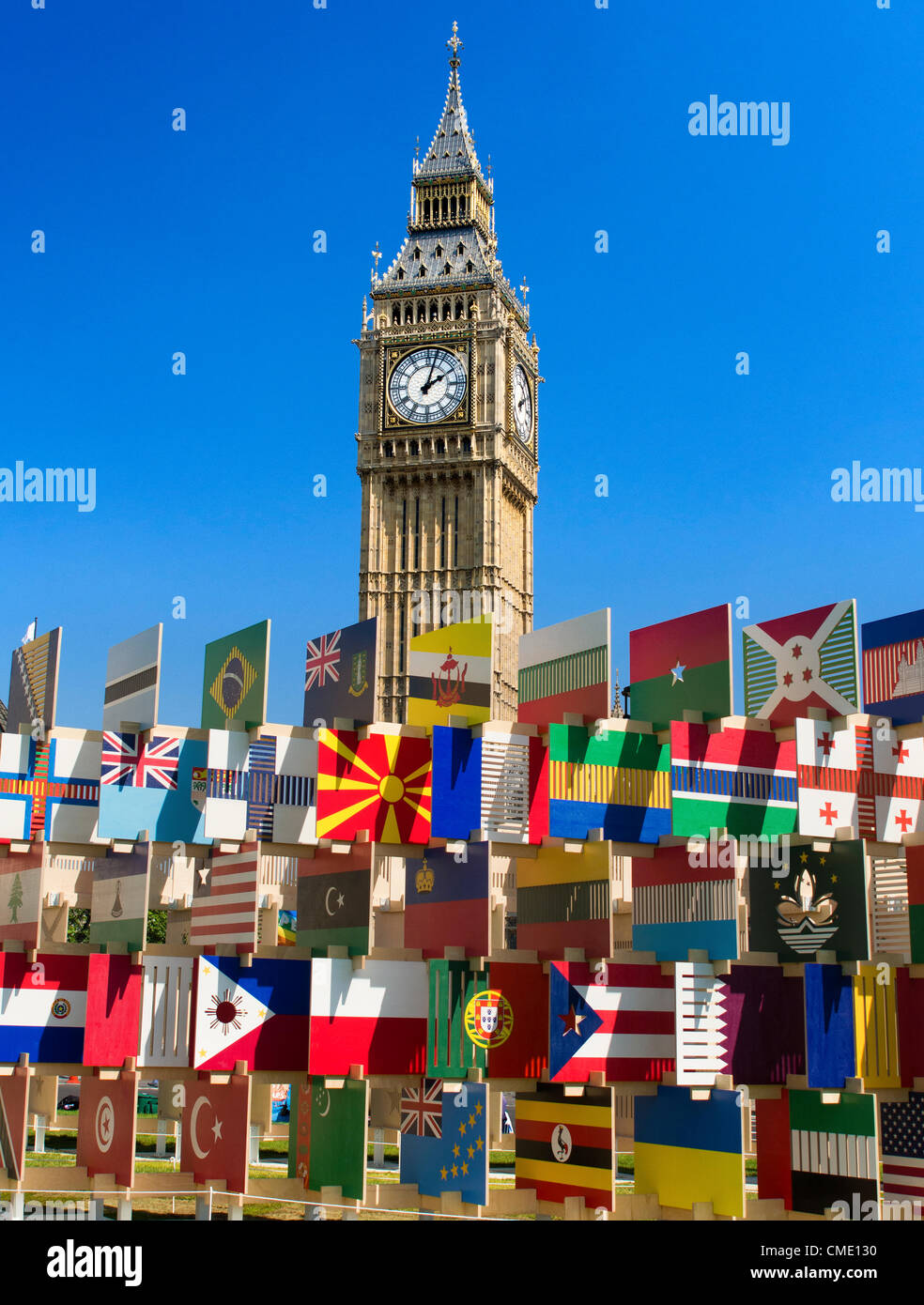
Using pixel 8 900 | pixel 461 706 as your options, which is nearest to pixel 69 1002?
pixel 8 900

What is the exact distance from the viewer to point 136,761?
17.5 metres

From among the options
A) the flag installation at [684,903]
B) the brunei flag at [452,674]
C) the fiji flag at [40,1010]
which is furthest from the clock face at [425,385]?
the fiji flag at [40,1010]

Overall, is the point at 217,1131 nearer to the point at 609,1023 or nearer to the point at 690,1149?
the point at 609,1023

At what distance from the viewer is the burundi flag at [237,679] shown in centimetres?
1738

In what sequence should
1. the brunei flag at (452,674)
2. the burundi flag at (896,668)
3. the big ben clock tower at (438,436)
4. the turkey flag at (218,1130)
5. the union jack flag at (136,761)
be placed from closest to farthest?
the turkey flag at (218,1130) → the union jack flag at (136,761) → the brunei flag at (452,674) → the burundi flag at (896,668) → the big ben clock tower at (438,436)

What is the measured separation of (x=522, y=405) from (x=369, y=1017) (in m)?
73.9

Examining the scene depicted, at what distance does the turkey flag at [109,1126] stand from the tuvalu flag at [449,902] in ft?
11.5

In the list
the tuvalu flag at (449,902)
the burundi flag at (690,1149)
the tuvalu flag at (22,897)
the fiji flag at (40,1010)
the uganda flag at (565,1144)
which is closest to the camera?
the burundi flag at (690,1149)

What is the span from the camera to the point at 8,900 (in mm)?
18375

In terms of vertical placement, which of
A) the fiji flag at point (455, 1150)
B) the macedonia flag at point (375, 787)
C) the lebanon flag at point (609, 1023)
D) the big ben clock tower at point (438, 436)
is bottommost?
the fiji flag at point (455, 1150)

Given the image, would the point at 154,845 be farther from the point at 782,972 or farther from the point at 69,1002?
the point at 782,972

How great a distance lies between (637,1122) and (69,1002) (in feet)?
21.1

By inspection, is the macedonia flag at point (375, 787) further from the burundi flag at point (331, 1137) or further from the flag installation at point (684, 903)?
the burundi flag at point (331, 1137)
